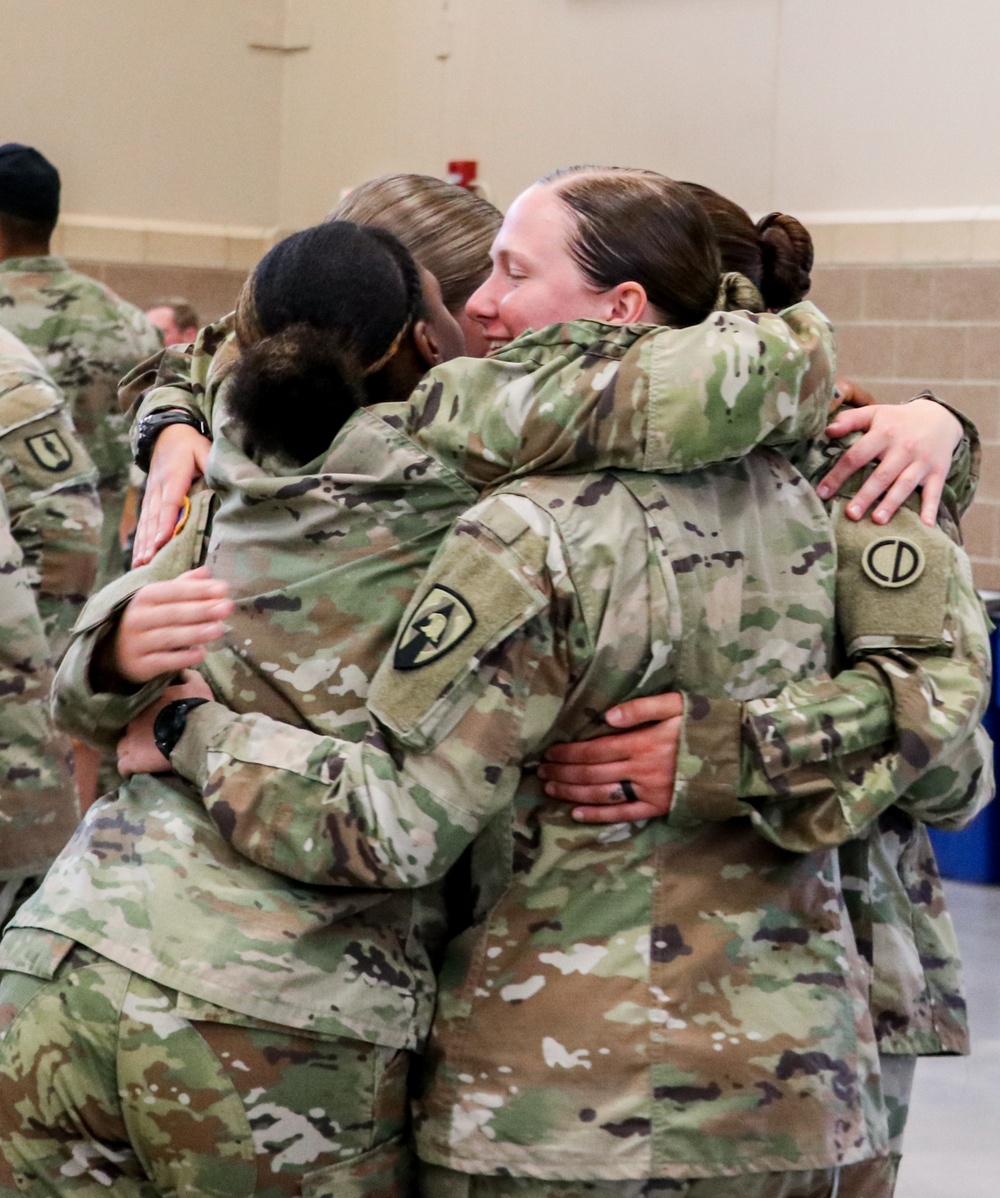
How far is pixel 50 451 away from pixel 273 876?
5.75ft

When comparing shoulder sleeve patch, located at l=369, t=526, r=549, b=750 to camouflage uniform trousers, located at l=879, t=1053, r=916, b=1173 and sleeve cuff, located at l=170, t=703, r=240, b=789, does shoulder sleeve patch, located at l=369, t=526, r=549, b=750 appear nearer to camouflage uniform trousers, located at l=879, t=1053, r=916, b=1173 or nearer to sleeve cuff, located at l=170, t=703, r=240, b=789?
sleeve cuff, located at l=170, t=703, r=240, b=789

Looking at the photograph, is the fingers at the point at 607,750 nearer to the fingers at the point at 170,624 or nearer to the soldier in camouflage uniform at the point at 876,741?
the soldier in camouflage uniform at the point at 876,741

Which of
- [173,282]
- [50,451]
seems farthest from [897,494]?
[173,282]

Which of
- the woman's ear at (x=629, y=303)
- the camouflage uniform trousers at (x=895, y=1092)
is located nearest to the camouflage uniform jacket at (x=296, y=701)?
the woman's ear at (x=629, y=303)

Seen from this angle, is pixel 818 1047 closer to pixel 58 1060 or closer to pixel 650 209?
pixel 58 1060

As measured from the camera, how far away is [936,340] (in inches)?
237

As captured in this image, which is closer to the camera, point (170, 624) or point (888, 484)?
point (170, 624)

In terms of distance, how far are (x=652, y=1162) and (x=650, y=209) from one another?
0.92 metres

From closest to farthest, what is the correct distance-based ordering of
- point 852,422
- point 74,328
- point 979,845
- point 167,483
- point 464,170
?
1. point 852,422
2. point 167,483
3. point 74,328
4. point 979,845
5. point 464,170

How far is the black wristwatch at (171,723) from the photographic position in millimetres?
1582

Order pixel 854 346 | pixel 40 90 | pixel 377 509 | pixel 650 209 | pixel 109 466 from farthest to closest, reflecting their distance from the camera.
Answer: pixel 40 90 < pixel 854 346 < pixel 109 466 < pixel 650 209 < pixel 377 509

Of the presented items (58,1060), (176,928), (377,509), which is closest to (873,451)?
(377,509)

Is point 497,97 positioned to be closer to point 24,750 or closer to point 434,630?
point 24,750

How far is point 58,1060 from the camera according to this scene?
1.47 m
